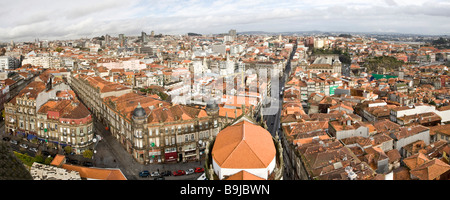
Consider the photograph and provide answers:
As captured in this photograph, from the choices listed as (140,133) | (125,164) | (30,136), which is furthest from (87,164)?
(30,136)

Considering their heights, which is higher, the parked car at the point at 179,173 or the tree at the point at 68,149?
→ the tree at the point at 68,149

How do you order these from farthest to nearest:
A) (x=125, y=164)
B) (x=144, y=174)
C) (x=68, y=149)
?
1. (x=68, y=149)
2. (x=125, y=164)
3. (x=144, y=174)

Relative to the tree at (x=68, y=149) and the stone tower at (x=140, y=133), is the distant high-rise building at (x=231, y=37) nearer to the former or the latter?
the tree at (x=68, y=149)

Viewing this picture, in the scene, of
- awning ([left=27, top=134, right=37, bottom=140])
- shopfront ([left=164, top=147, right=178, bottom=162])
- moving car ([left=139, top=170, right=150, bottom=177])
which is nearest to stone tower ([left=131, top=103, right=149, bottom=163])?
shopfront ([left=164, top=147, right=178, bottom=162])

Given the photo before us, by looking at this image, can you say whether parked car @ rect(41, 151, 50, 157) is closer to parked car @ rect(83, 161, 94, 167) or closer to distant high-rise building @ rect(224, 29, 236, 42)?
parked car @ rect(83, 161, 94, 167)

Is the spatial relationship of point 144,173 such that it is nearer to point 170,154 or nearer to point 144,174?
point 144,174

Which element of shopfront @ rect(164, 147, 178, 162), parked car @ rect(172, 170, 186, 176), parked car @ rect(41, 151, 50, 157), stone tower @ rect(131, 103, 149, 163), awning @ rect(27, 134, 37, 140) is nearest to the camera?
parked car @ rect(172, 170, 186, 176)

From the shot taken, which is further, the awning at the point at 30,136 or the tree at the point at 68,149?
the awning at the point at 30,136

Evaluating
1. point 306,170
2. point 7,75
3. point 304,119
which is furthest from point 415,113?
point 7,75

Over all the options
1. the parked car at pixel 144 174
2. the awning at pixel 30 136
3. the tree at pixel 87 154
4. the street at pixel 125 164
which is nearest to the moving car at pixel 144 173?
the parked car at pixel 144 174

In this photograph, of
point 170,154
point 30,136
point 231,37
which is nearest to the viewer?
point 170,154
